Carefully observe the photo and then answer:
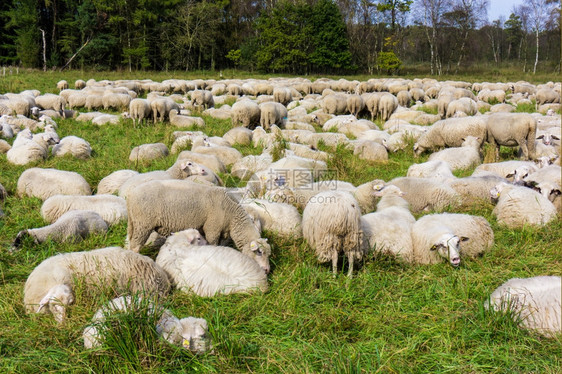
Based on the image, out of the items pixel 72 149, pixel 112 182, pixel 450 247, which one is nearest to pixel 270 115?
pixel 72 149

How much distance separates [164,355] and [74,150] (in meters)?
7.23

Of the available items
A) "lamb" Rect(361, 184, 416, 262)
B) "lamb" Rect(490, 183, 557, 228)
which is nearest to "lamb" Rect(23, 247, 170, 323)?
"lamb" Rect(361, 184, 416, 262)

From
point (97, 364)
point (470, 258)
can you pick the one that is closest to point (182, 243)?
point (97, 364)

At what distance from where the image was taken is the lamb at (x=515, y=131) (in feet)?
30.0

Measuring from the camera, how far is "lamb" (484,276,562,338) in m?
3.19

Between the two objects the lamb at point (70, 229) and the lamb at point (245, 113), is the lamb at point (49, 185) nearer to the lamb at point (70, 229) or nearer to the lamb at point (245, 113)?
the lamb at point (70, 229)

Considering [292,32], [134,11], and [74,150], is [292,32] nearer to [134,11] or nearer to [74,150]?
[134,11]

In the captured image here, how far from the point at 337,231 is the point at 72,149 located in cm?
683

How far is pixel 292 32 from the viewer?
46.2 metres

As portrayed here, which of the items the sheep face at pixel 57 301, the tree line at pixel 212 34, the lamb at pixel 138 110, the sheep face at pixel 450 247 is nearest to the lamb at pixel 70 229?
the sheep face at pixel 57 301

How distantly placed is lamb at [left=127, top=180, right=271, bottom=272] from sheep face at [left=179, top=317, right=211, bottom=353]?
1357 mm

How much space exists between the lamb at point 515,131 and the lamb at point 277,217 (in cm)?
635

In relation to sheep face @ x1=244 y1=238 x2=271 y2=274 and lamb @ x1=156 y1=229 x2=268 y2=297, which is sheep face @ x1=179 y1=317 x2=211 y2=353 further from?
sheep face @ x1=244 y1=238 x2=271 y2=274

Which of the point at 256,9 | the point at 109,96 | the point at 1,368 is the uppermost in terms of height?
the point at 256,9
